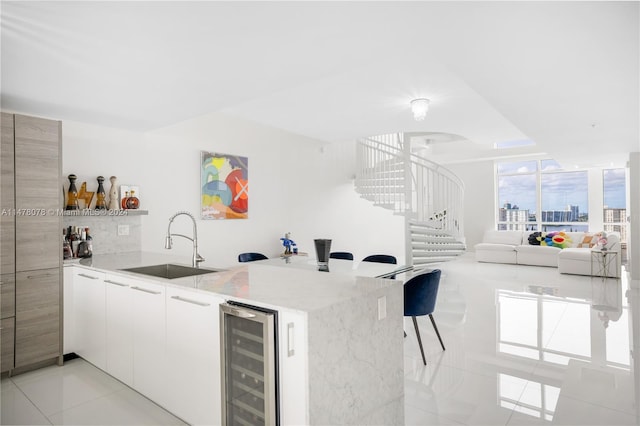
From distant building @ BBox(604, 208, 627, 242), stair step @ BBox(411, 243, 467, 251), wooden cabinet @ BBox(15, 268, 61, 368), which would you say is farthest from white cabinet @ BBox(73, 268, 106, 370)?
distant building @ BBox(604, 208, 627, 242)

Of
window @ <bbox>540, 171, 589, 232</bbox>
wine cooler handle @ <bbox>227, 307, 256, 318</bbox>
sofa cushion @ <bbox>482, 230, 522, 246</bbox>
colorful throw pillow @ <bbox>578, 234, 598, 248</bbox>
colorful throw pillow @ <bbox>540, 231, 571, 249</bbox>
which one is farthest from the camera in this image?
window @ <bbox>540, 171, 589, 232</bbox>

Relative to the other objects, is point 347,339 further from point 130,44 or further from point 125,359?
point 130,44

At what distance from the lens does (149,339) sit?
2.20 metres

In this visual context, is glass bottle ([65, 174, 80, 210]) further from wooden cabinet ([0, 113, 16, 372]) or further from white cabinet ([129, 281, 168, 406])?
white cabinet ([129, 281, 168, 406])

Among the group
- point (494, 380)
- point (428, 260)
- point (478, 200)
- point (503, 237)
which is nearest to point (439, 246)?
point (428, 260)

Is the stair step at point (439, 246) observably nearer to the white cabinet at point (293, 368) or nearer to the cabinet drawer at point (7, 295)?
the white cabinet at point (293, 368)

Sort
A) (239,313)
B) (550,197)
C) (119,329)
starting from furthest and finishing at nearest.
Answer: (550,197), (119,329), (239,313)

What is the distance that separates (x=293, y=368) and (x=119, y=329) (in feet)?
5.39

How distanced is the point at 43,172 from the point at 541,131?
5.59 meters

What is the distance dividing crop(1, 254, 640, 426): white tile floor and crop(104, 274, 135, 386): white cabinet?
0.52 feet

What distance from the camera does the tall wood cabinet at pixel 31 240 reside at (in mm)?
2686

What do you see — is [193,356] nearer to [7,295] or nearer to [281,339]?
[281,339]

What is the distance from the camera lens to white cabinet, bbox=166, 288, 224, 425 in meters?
1.79

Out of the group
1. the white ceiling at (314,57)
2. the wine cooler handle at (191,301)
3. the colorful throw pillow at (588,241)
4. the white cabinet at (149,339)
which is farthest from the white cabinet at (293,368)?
the colorful throw pillow at (588,241)
